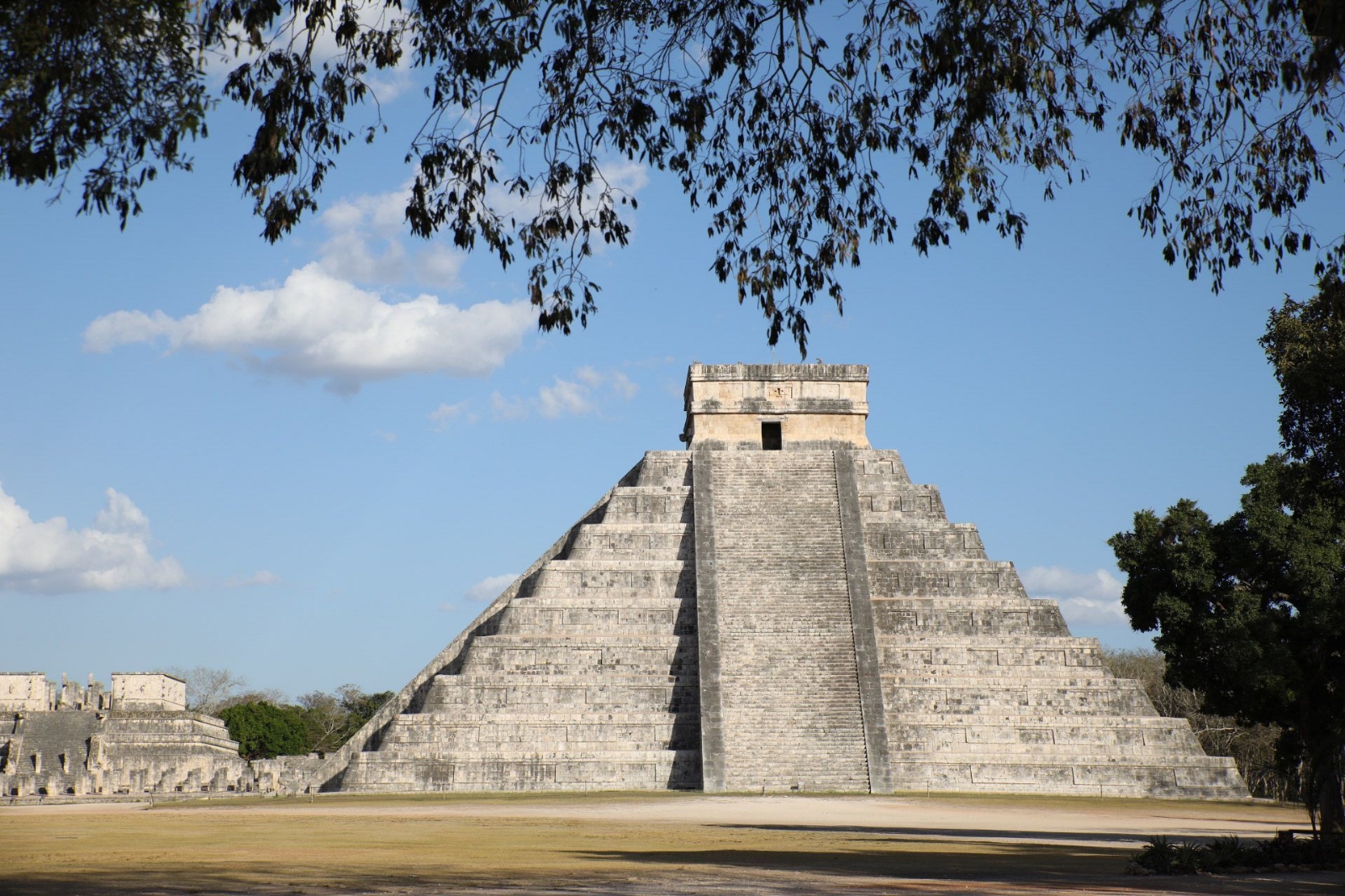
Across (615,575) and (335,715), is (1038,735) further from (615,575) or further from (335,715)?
(335,715)

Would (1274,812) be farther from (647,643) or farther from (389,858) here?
(389,858)

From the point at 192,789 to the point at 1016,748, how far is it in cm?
1813

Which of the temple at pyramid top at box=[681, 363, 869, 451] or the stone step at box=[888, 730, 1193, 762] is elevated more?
the temple at pyramid top at box=[681, 363, 869, 451]

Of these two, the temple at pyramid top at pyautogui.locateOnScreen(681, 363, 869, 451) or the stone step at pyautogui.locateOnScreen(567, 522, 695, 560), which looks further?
the temple at pyramid top at pyautogui.locateOnScreen(681, 363, 869, 451)

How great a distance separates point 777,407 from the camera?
103ft

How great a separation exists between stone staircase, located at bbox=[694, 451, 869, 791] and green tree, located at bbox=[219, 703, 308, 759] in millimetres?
30232

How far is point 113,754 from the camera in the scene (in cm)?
3450

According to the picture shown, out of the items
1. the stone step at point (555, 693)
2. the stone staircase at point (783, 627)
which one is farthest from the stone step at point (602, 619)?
the stone step at point (555, 693)

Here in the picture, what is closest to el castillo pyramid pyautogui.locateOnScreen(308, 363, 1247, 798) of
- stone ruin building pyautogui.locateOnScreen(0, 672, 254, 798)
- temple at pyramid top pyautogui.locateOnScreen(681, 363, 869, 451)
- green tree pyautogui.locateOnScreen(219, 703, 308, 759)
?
temple at pyramid top pyautogui.locateOnScreen(681, 363, 869, 451)

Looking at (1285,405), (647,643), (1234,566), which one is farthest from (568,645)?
(1285,405)

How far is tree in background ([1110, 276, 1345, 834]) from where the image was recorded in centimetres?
1745

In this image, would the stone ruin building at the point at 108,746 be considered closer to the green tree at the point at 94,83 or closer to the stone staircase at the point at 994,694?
the stone staircase at the point at 994,694

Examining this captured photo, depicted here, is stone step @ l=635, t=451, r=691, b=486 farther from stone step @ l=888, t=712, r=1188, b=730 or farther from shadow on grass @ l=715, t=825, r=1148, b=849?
shadow on grass @ l=715, t=825, r=1148, b=849

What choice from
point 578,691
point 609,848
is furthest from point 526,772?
point 609,848
